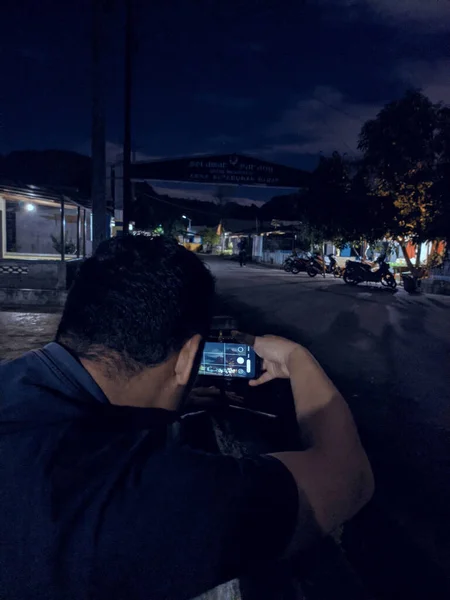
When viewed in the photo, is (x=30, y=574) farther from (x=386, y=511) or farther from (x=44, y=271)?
(x=44, y=271)

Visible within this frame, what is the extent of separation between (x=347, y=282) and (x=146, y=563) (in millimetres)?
22835

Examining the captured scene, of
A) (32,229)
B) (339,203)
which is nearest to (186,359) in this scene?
(339,203)

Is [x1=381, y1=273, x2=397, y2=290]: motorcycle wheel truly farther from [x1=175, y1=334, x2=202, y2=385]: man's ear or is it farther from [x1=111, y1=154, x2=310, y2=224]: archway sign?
[x1=175, y1=334, x2=202, y2=385]: man's ear

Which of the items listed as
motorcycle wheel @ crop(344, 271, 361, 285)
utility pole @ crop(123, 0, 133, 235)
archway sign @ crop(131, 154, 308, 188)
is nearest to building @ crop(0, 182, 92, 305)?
utility pole @ crop(123, 0, 133, 235)

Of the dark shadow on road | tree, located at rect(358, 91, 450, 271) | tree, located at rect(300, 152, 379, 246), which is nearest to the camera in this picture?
the dark shadow on road

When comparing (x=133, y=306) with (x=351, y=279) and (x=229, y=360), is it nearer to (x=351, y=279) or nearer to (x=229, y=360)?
(x=229, y=360)

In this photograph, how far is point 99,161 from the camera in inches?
342

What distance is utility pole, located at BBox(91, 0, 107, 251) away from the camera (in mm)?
8383

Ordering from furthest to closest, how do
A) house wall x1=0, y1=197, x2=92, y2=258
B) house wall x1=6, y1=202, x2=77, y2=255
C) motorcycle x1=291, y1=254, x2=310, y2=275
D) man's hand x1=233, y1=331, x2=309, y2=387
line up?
motorcycle x1=291, y1=254, x2=310, y2=275, house wall x1=6, y1=202, x2=77, y2=255, house wall x1=0, y1=197, x2=92, y2=258, man's hand x1=233, y1=331, x2=309, y2=387

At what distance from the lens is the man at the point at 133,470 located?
0.86 m

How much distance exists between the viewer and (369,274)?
2225 centimetres

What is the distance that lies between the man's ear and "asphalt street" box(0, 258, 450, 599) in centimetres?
230

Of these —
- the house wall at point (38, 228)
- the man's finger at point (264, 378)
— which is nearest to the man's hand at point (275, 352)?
the man's finger at point (264, 378)

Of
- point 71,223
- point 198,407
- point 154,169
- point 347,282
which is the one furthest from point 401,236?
point 198,407
